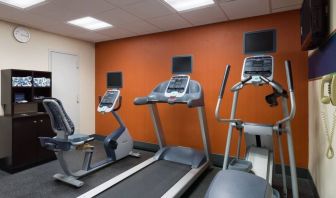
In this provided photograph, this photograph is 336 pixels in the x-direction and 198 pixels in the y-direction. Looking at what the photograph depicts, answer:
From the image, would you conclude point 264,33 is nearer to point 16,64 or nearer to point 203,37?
point 203,37

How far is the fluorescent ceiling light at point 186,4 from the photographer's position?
10.4 ft

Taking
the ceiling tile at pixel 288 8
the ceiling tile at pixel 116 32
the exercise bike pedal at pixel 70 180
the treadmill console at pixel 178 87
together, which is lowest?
the exercise bike pedal at pixel 70 180

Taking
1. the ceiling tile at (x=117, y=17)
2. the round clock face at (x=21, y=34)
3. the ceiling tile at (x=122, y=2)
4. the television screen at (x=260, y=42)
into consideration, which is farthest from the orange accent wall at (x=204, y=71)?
the round clock face at (x=21, y=34)

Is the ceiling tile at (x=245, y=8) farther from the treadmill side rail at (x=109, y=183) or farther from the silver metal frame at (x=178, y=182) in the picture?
the treadmill side rail at (x=109, y=183)

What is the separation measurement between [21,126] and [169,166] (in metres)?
2.77

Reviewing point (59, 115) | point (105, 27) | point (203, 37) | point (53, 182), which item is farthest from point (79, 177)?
point (203, 37)

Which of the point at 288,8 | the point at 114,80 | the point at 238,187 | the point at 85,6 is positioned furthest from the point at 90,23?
the point at 238,187

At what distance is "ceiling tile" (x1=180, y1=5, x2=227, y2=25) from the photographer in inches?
134

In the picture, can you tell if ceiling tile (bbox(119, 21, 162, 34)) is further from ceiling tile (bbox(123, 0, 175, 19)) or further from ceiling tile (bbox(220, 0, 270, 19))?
ceiling tile (bbox(220, 0, 270, 19))

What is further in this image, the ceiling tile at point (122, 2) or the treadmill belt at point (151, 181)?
the ceiling tile at point (122, 2)

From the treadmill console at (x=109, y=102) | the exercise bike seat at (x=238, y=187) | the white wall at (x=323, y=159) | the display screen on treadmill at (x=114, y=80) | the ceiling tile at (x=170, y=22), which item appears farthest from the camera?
the display screen on treadmill at (x=114, y=80)

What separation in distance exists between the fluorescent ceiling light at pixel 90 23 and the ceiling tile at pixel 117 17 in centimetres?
28

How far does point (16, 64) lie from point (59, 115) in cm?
207

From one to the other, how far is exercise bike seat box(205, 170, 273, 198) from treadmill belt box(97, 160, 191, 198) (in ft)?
4.77
